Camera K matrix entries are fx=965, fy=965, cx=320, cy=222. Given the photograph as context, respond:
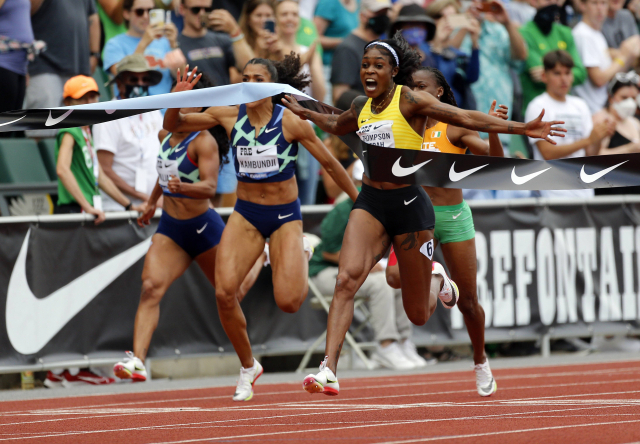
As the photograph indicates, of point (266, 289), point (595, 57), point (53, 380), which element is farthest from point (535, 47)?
point (53, 380)

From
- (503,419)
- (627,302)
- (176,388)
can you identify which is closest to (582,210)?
(627,302)

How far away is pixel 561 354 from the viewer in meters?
12.8

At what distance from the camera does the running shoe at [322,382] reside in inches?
241

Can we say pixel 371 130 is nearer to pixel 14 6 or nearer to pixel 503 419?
pixel 503 419

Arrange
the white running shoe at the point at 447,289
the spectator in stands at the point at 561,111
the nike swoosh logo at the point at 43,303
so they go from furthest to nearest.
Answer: the spectator in stands at the point at 561,111 → the nike swoosh logo at the point at 43,303 → the white running shoe at the point at 447,289

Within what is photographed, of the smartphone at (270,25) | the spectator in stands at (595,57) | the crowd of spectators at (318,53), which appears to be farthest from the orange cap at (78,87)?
the spectator in stands at (595,57)

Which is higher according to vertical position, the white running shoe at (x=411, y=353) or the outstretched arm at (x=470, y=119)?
the outstretched arm at (x=470, y=119)

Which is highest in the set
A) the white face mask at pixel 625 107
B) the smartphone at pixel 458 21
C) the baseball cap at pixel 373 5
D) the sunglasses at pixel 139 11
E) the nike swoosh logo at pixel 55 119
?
the nike swoosh logo at pixel 55 119

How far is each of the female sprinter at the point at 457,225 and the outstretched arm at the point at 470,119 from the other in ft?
3.36

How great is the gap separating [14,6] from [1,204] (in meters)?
2.16

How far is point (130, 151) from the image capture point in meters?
10.8

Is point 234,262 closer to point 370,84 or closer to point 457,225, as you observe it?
point 457,225

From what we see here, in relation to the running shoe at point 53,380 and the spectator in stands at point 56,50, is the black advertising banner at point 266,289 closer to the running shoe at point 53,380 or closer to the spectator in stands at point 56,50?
the running shoe at point 53,380

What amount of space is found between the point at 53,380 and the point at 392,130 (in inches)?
203
